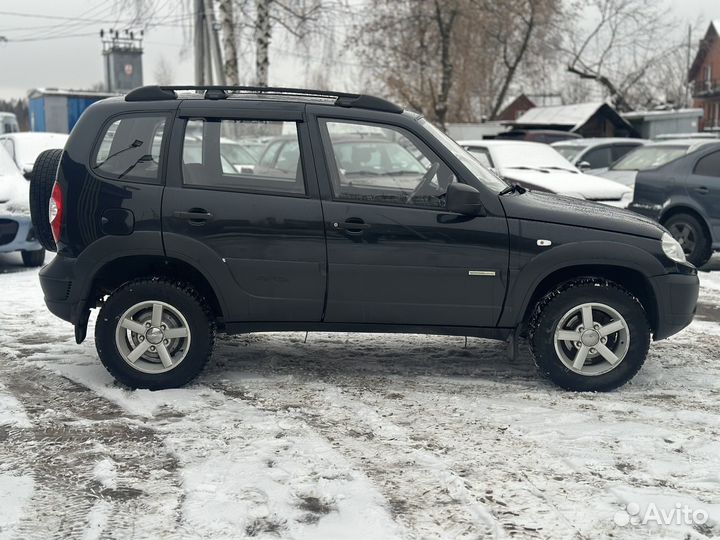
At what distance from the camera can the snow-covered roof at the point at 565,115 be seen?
33.8m

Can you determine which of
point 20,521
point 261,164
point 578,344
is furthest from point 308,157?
point 20,521

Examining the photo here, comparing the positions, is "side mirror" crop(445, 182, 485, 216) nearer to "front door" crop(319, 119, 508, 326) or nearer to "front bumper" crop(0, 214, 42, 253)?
"front door" crop(319, 119, 508, 326)

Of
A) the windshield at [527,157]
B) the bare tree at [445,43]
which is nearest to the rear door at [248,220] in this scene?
the windshield at [527,157]

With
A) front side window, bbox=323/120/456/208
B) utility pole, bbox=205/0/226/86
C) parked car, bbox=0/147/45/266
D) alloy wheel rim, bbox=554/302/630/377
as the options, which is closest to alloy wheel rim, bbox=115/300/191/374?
front side window, bbox=323/120/456/208

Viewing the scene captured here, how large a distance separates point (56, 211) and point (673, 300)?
12.8 feet

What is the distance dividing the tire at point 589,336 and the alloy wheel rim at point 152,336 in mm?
2212

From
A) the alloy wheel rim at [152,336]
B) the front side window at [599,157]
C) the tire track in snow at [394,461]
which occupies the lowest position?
the tire track in snow at [394,461]

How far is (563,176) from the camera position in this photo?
13305 mm

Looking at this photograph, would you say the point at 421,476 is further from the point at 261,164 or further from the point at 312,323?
the point at 261,164

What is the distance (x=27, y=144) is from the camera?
44.8 ft

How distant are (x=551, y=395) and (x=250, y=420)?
6.20 feet

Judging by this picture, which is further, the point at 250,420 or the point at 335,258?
the point at 335,258

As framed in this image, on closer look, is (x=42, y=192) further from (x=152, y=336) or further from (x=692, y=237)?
(x=692, y=237)

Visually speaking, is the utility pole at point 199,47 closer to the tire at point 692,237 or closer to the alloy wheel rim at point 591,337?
the tire at point 692,237
